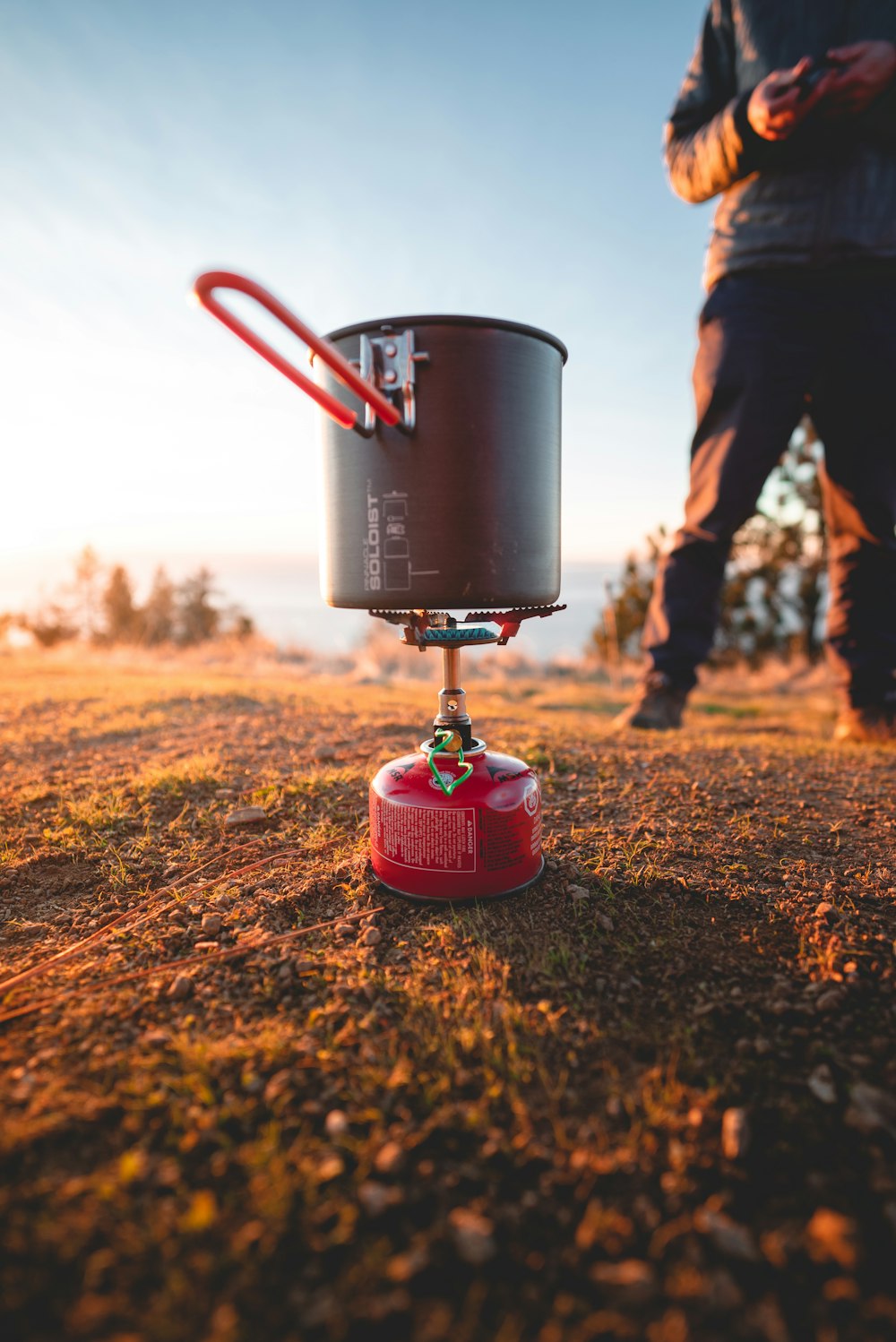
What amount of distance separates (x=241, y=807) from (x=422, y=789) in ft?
2.76

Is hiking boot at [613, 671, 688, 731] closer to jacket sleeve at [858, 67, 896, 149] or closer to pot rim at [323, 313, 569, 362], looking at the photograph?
pot rim at [323, 313, 569, 362]

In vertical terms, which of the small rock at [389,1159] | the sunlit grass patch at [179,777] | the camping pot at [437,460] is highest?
the camping pot at [437,460]

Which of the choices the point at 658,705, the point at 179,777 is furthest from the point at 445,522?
the point at 658,705

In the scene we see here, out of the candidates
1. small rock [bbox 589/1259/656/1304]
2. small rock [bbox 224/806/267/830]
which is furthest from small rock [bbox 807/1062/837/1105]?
small rock [bbox 224/806/267/830]

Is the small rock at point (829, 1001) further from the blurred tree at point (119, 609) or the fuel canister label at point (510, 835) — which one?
the blurred tree at point (119, 609)

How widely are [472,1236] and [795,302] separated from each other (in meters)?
3.29

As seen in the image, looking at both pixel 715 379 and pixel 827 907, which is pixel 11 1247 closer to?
pixel 827 907

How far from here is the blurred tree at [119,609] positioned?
2409 cm

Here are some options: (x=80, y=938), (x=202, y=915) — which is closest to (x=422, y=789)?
(x=202, y=915)

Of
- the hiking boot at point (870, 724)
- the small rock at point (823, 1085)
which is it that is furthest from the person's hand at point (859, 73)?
the small rock at point (823, 1085)

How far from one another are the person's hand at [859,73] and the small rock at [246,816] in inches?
125

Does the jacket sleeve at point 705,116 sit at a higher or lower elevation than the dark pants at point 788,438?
higher

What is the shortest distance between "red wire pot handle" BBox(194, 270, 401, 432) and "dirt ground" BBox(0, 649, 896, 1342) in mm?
1146

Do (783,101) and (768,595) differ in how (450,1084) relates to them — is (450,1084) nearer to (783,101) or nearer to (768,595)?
(783,101)
